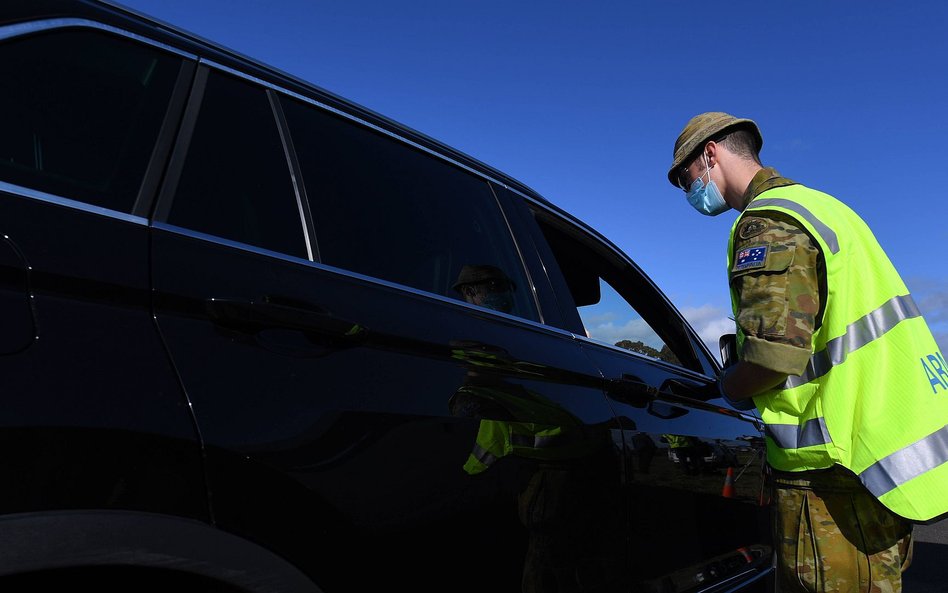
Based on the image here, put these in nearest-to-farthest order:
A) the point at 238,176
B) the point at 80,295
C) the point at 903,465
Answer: the point at 80,295, the point at 238,176, the point at 903,465

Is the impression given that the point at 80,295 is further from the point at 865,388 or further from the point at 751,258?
the point at 865,388

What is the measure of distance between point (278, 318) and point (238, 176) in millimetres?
369

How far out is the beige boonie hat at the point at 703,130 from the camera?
2299mm

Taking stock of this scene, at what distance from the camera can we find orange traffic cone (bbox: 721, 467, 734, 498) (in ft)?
8.71

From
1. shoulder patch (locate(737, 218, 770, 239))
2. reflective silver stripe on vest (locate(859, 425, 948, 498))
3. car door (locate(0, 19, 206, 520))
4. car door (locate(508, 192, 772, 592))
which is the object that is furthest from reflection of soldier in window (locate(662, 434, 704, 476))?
car door (locate(0, 19, 206, 520))

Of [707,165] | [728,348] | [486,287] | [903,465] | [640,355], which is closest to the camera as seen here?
[903,465]

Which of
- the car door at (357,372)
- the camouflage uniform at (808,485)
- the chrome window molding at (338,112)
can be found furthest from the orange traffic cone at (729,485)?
the chrome window molding at (338,112)

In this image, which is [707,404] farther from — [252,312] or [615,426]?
[252,312]

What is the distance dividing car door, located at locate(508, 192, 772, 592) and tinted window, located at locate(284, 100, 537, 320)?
0.27m

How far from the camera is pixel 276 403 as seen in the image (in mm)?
1180

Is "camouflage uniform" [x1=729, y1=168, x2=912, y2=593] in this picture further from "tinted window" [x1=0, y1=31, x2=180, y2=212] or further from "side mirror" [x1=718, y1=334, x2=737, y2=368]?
"tinted window" [x1=0, y1=31, x2=180, y2=212]

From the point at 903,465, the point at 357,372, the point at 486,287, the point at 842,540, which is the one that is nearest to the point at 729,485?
the point at 842,540

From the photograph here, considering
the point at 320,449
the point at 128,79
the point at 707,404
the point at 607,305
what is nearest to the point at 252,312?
the point at 320,449

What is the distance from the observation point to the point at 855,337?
1.87 m
